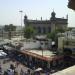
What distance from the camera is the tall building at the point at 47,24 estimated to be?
5450cm

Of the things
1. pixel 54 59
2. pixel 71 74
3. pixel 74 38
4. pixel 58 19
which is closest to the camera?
pixel 71 74

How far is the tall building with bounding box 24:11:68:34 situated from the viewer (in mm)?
54500

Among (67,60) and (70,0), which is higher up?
(70,0)

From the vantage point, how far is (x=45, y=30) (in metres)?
55.9

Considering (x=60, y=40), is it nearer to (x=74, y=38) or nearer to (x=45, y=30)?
(x=74, y=38)

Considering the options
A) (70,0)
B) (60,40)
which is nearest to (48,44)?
(60,40)

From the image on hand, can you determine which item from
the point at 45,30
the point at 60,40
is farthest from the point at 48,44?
the point at 45,30

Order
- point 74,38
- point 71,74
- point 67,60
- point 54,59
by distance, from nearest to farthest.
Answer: point 71,74, point 54,59, point 67,60, point 74,38

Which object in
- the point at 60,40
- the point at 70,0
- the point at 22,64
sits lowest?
the point at 22,64

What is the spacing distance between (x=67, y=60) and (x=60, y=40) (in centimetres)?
331

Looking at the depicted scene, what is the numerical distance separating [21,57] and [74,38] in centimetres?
728

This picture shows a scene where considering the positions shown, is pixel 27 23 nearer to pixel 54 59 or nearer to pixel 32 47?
pixel 32 47

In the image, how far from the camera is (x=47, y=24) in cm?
5531

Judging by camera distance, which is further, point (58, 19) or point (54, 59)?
point (58, 19)
